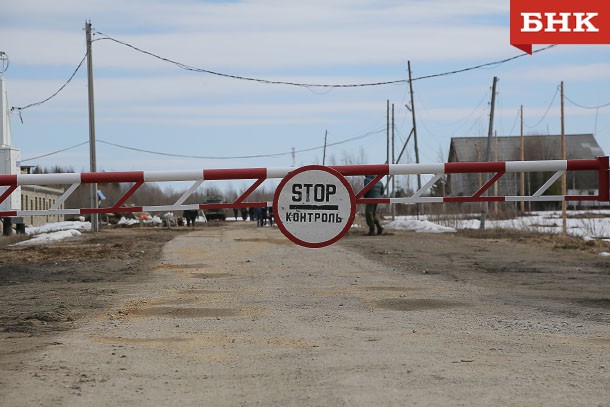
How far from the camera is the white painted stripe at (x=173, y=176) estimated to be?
10031 millimetres

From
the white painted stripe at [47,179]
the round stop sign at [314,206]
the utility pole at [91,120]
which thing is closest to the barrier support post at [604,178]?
the round stop sign at [314,206]

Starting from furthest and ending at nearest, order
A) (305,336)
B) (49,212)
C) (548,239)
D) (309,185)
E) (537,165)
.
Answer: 1. (548,239)
2. (537,165)
3. (49,212)
4. (309,185)
5. (305,336)

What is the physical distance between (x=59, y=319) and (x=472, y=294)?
468 cm

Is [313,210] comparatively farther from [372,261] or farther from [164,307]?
[372,261]

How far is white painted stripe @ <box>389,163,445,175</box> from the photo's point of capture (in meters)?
10.1

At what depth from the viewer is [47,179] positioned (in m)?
9.99

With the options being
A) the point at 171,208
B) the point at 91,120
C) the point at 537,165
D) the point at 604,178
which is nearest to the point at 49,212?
the point at 171,208

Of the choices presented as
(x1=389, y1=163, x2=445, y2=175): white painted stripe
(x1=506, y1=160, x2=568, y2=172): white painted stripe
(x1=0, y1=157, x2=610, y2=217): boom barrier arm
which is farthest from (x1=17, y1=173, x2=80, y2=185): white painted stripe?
(x1=506, y1=160, x2=568, y2=172): white painted stripe

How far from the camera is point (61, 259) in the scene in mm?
17297

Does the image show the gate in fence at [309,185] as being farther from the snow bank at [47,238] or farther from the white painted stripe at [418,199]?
the snow bank at [47,238]

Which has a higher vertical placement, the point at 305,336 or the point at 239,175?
the point at 239,175

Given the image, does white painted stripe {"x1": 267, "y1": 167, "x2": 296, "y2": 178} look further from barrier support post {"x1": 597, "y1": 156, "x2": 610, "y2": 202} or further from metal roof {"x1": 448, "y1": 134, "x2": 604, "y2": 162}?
metal roof {"x1": 448, "y1": 134, "x2": 604, "y2": 162}

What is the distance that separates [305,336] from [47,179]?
4.10 metres

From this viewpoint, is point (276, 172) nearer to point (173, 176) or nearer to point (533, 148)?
point (173, 176)
